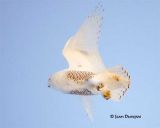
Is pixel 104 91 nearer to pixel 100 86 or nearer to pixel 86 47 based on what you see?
pixel 100 86

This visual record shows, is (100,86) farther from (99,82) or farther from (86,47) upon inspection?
(86,47)

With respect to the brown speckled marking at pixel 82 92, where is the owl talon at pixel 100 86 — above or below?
above

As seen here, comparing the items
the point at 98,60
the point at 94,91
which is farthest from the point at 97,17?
the point at 94,91

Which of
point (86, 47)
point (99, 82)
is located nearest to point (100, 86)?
point (99, 82)

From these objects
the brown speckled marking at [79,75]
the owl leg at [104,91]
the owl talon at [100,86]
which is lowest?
the owl leg at [104,91]

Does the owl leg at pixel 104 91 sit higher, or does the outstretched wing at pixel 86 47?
the outstretched wing at pixel 86 47
